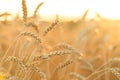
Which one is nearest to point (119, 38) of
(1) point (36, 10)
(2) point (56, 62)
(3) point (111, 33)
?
(3) point (111, 33)

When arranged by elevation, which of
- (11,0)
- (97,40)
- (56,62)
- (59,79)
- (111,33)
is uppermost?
(111,33)

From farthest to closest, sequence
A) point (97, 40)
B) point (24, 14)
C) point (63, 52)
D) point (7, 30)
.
Result: point (97, 40), point (7, 30), point (24, 14), point (63, 52)

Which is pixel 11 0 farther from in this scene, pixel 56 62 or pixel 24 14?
pixel 24 14

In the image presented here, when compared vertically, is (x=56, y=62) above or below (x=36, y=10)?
above

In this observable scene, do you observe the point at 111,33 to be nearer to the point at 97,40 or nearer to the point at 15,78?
the point at 97,40

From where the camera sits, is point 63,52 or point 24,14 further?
point 24,14

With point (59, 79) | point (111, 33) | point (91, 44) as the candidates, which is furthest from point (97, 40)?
point (59, 79)

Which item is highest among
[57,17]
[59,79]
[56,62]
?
[56,62]

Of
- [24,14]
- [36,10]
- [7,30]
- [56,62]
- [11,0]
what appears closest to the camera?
[24,14]

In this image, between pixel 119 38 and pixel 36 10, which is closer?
pixel 36 10
